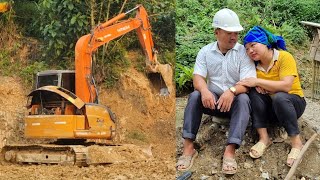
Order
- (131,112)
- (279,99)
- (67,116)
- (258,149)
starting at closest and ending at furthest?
1. (279,99)
2. (258,149)
3. (67,116)
4. (131,112)

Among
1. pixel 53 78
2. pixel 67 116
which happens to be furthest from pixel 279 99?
pixel 53 78

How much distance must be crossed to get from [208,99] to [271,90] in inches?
12.9

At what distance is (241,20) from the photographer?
6.71 metres

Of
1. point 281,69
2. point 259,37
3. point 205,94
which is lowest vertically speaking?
point 205,94

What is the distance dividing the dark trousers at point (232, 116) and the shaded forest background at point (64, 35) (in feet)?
16.5

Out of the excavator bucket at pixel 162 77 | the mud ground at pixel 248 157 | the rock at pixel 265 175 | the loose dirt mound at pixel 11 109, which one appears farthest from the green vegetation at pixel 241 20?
the loose dirt mound at pixel 11 109

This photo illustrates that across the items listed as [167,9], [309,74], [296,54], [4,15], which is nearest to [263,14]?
[296,54]

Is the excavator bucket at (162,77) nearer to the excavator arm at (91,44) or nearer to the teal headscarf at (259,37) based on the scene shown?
the excavator arm at (91,44)

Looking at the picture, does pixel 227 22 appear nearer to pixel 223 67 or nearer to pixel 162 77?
pixel 223 67

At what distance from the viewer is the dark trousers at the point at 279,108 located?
3.21 meters

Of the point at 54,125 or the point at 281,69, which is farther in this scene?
the point at 54,125

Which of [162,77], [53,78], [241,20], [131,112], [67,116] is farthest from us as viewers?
[131,112]

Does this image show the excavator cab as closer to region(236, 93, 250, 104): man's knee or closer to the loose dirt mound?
the loose dirt mound

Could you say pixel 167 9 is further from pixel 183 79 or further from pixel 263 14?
pixel 183 79
